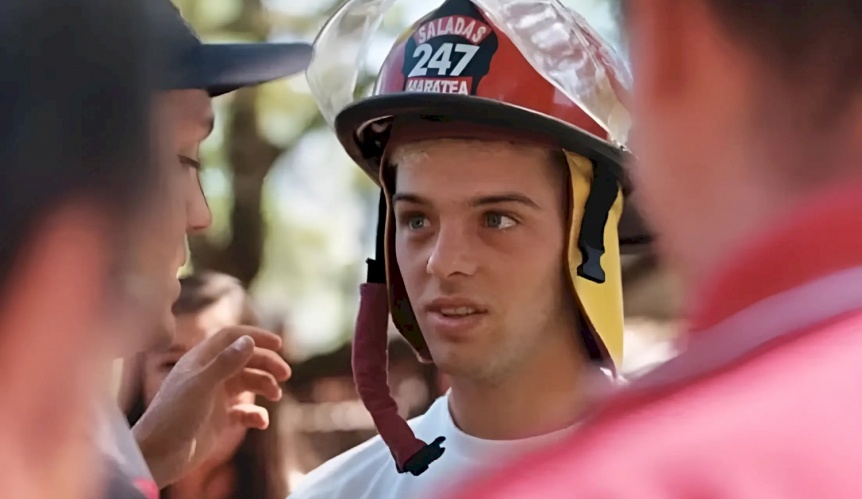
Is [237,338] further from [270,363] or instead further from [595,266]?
[595,266]

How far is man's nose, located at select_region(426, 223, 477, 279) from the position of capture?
88 centimetres

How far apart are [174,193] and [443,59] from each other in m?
0.28

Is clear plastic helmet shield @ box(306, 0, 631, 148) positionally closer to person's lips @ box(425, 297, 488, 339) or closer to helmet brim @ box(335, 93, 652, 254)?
helmet brim @ box(335, 93, 652, 254)

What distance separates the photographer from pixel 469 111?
33.6 inches

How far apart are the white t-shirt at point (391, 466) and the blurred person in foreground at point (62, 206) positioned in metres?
0.33

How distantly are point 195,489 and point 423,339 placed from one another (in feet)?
0.97

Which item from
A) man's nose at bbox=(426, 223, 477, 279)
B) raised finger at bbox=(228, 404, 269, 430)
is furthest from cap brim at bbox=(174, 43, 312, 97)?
raised finger at bbox=(228, 404, 269, 430)

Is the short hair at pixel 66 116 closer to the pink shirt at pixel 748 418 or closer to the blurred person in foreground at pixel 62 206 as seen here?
the blurred person in foreground at pixel 62 206

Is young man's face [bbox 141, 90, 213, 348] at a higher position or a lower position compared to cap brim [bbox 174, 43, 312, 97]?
lower

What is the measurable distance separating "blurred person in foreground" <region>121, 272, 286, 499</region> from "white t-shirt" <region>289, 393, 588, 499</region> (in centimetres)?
5

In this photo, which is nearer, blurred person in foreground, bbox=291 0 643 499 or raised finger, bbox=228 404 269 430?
blurred person in foreground, bbox=291 0 643 499

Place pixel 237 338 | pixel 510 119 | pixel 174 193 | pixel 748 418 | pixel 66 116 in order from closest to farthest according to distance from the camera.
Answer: pixel 748 418 → pixel 66 116 → pixel 174 193 → pixel 510 119 → pixel 237 338

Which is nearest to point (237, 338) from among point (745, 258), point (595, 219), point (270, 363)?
point (270, 363)

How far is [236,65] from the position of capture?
821 millimetres
